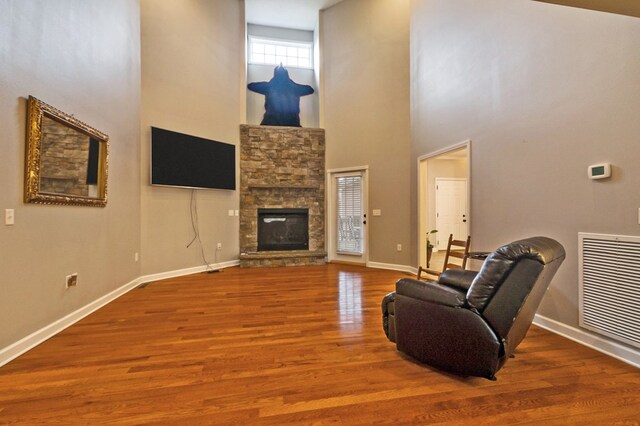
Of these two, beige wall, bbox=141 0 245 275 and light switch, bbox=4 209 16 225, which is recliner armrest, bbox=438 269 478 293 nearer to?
light switch, bbox=4 209 16 225

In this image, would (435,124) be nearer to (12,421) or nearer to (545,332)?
(545,332)

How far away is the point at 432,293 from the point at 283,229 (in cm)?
468

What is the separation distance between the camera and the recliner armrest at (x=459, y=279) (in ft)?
7.95

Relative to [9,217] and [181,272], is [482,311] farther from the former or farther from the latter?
[181,272]

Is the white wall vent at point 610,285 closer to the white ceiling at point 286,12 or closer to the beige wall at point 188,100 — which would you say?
the beige wall at point 188,100

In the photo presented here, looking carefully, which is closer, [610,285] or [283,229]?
[610,285]

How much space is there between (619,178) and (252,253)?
5.27 m

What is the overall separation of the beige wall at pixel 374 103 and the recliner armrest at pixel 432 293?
3.37 meters

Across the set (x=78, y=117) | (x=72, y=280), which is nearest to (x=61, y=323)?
(x=72, y=280)

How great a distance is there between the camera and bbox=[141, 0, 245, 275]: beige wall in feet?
15.1

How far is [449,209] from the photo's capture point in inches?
314

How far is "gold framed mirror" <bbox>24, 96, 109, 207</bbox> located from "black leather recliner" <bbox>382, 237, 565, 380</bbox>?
121 inches

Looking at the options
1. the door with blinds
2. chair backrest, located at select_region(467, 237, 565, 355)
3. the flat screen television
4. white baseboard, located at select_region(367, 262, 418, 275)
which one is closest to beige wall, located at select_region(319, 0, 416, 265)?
white baseboard, located at select_region(367, 262, 418, 275)

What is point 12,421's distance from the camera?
1483mm
